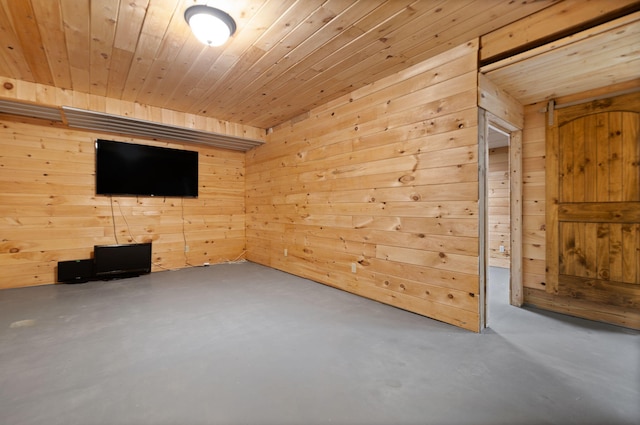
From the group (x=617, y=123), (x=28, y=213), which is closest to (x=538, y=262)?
(x=617, y=123)

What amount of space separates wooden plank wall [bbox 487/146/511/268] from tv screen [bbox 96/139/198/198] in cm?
572

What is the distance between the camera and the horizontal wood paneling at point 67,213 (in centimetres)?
375

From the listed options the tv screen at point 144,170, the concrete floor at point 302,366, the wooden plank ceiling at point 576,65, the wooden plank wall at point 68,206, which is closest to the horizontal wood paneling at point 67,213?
the wooden plank wall at point 68,206

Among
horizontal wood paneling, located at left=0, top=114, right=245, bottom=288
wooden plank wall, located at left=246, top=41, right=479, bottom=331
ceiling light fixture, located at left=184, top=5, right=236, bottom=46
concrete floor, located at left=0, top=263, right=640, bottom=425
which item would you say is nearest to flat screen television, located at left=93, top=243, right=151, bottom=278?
horizontal wood paneling, located at left=0, top=114, right=245, bottom=288

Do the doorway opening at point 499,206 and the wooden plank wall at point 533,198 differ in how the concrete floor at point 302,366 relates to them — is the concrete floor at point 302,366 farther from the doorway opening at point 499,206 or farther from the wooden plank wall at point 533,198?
the doorway opening at point 499,206

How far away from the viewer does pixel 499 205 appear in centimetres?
534

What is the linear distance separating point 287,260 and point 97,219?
302 centimetres

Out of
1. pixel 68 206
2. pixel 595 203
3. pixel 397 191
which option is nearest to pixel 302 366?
pixel 397 191

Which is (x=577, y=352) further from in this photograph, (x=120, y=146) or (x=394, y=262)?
(x=120, y=146)

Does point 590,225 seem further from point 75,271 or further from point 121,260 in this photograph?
point 75,271

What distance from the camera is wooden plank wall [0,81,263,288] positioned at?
146 inches

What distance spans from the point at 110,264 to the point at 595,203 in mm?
6096

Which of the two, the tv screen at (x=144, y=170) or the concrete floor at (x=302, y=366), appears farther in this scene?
the tv screen at (x=144, y=170)

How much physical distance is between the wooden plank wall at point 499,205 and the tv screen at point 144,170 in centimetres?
572
